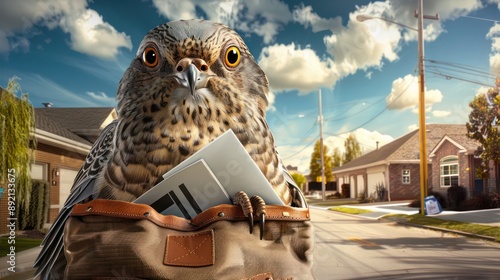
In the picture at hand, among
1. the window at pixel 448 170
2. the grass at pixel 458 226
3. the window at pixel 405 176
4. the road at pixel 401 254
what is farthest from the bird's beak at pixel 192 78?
the window at pixel 405 176

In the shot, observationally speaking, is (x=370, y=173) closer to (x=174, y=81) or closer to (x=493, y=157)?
(x=493, y=157)

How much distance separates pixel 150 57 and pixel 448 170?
19958 mm

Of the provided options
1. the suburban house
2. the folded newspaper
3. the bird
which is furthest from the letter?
the suburban house

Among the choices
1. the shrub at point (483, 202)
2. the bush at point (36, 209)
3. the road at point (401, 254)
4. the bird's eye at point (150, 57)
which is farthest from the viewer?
the shrub at point (483, 202)

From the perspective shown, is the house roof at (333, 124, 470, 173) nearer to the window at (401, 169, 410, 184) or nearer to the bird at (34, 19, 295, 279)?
the window at (401, 169, 410, 184)

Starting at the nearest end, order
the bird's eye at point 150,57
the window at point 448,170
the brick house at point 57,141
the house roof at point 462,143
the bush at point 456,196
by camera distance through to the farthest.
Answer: the bird's eye at point 150,57
the brick house at point 57,141
the bush at point 456,196
the house roof at point 462,143
the window at point 448,170

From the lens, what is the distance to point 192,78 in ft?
3.72

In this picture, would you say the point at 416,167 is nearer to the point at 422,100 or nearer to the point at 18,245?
the point at 422,100

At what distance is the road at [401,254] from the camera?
220 inches

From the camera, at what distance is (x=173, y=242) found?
111 cm

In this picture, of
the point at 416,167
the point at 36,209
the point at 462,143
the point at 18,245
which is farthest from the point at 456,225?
the point at 416,167

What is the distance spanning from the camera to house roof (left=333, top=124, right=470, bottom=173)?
21.8 m

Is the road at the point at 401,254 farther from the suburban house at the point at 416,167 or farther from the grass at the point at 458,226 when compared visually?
the suburban house at the point at 416,167

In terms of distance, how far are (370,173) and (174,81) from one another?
2709 cm
